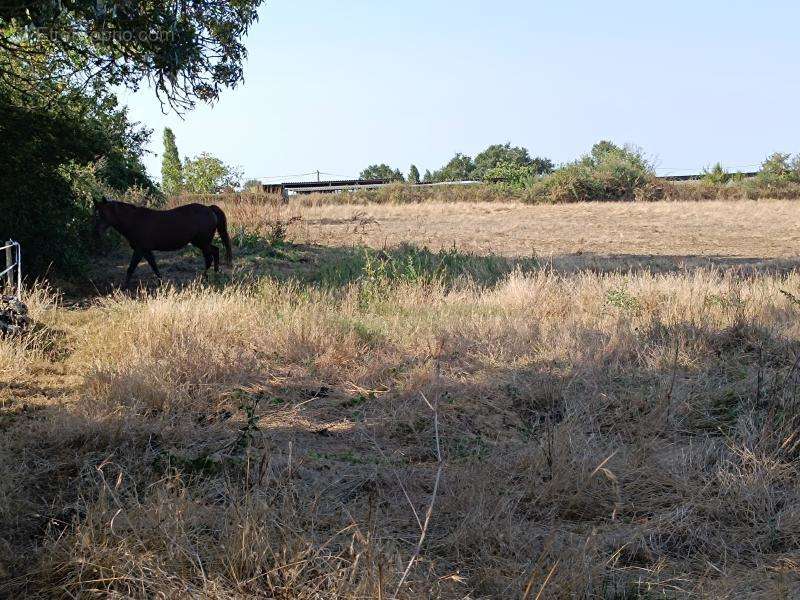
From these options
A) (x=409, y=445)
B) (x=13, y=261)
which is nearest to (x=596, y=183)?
(x=13, y=261)

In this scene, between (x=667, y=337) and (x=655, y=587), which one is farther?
(x=667, y=337)

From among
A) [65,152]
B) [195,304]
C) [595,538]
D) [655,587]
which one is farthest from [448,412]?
[65,152]

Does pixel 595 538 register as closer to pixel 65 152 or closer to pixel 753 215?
pixel 65 152

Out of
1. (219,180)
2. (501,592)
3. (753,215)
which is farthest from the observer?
(219,180)

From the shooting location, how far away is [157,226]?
13930 millimetres

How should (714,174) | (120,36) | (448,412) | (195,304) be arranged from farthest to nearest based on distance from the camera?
(714,174) → (120,36) → (195,304) → (448,412)

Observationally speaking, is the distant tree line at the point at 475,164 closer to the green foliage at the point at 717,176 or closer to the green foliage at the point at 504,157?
the green foliage at the point at 504,157

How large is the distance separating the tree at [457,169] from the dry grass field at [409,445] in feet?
262

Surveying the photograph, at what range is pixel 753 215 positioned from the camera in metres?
30.3

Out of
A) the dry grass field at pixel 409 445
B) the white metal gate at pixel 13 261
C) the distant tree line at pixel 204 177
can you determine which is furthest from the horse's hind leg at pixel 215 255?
the distant tree line at pixel 204 177

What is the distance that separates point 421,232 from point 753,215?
44.6 ft

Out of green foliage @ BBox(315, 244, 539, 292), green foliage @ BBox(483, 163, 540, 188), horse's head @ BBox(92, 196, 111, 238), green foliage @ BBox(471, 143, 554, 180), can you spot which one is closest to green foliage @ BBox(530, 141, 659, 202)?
green foliage @ BBox(483, 163, 540, 188)

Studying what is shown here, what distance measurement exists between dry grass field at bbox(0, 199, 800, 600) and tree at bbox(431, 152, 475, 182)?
79785mm

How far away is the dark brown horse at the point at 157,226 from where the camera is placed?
13.5 metres
